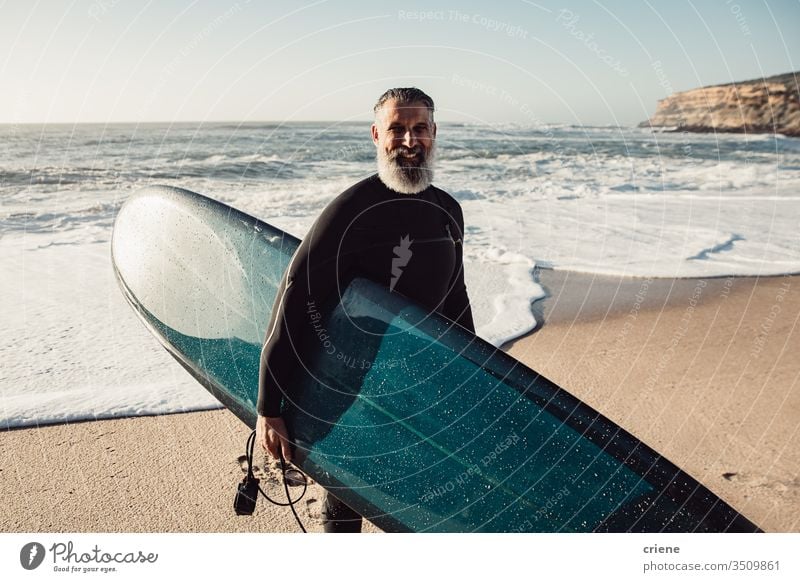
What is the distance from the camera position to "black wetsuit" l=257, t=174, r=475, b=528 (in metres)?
1.57

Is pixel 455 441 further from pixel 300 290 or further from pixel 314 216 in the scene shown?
pixel 314 216

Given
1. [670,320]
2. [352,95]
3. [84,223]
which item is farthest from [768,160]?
[352,95]

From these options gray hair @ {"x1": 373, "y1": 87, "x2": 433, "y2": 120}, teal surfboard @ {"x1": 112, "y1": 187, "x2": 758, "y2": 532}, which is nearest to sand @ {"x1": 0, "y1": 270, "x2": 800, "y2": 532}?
teal surfboard @ {"x1": 112, "y1": 187, "x2": 758, "y2": 532}

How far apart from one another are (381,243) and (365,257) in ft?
0.18

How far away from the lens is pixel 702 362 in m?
3.35

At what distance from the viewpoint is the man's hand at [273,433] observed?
5.63 ft

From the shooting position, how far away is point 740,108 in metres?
23.6

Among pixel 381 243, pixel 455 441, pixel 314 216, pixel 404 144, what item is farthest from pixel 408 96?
pixel 314 216

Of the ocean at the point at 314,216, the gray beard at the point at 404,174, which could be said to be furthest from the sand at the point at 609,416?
the gray beard at the point at 404,174

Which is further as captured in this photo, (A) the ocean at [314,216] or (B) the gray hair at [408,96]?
(A) the ocean at [314,216]

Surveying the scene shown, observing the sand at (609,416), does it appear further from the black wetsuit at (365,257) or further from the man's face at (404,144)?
the man's face at (404,144)

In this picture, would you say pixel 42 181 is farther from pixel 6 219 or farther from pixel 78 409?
pixel 78 409

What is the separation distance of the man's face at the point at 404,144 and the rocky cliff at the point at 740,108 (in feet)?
73.8
